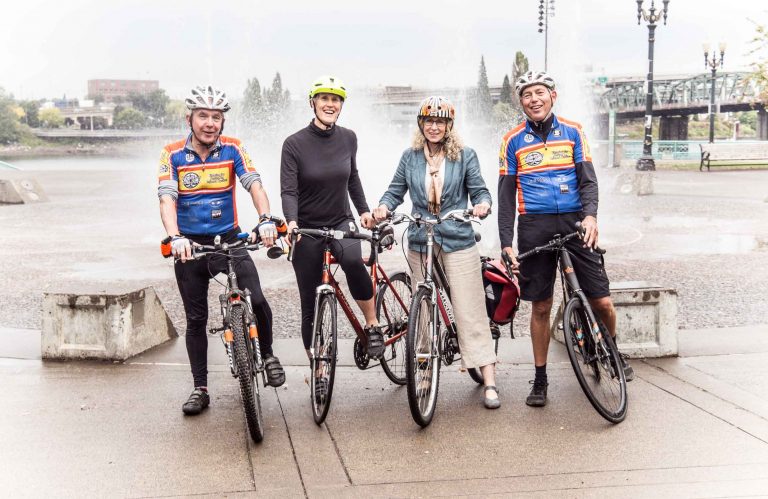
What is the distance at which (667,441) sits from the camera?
14.9 ft

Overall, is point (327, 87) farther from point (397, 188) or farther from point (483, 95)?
point (483, 95)

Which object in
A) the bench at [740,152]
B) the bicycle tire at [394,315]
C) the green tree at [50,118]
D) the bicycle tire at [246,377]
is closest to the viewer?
the bicycle tire at [246,377]

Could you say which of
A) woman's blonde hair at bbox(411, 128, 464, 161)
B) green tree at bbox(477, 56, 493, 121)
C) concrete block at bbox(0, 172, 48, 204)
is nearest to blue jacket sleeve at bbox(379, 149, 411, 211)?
woman's blonde hair at bbox(411, 128, 464, 161)

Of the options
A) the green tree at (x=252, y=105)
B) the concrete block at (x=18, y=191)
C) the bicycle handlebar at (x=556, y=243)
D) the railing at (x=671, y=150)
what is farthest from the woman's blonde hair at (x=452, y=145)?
the railing at (x=671, y=150)

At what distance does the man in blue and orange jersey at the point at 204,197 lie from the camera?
5.05 metres

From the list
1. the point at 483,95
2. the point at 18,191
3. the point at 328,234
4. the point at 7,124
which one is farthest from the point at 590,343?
the point at 7,124

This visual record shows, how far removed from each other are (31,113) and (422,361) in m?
129

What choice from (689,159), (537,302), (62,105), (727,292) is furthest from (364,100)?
(62,105)

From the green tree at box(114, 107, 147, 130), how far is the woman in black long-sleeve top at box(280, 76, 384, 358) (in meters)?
109

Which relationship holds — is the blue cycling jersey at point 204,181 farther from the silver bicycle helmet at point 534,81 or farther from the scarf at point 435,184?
the silver bicycle helmet at point 534,81

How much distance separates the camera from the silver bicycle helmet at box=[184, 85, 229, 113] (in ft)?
16.5

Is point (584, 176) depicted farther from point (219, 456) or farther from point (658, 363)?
point (219, 456)

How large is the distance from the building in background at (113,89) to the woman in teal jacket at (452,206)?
130 meters

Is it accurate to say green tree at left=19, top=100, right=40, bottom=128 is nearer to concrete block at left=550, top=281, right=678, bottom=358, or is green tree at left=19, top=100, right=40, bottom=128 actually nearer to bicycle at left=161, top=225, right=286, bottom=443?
concrete block at left=550, top=281, right=678, bottom=358
